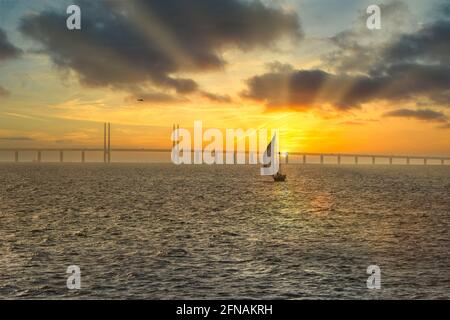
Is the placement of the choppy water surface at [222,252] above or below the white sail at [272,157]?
below

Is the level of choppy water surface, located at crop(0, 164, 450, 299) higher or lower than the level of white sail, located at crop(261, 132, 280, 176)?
lower

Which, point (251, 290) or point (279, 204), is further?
point (279, 204)

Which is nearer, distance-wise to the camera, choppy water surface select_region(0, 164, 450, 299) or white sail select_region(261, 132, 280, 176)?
choppy water surface select_region(0, 164, 450, 299)

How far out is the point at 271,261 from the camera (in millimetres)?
42969

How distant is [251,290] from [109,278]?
1097 centimetres

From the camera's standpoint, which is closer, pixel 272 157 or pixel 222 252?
pixel 222 252

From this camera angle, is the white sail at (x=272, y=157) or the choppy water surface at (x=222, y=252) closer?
the choppy water surface at (x=222, y=252)

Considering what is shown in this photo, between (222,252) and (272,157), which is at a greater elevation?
(272,157)

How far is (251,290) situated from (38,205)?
6900cm
